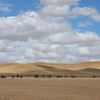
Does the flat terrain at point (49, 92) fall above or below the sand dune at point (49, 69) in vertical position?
below

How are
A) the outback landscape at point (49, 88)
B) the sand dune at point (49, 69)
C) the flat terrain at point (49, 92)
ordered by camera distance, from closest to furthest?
the flat terrain at point (49, 92)
the outback landscape at point (49, 88)
the sand dune at point (49, 69)

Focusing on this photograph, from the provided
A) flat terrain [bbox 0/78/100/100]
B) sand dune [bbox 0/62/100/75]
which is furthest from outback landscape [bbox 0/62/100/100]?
sand dune [bbox 0/62/100/75]

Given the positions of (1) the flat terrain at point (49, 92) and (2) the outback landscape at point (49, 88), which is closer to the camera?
(1) the flat terrain at point (49, 92)

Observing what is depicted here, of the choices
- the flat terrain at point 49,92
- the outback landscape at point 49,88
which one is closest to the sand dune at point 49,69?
the outback landscape at point 49,88

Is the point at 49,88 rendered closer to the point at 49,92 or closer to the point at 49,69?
the point at 49,92

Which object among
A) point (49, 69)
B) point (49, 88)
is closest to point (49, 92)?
point (49, 88)

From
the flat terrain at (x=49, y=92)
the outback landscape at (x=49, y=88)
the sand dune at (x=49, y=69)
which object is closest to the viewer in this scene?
the flat terrain at (x=49, y=92)

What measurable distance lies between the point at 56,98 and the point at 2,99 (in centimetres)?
394

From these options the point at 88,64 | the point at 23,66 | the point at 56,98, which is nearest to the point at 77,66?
the point at 88,64

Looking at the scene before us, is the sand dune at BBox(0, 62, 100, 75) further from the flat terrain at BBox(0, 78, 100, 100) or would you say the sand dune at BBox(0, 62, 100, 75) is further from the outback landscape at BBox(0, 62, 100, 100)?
the flat terrain at BBox(0, 78, 100, 100)

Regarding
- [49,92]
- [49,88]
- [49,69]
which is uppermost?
[49,69]

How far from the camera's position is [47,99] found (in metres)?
26.2

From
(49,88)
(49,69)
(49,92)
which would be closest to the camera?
(49,92)

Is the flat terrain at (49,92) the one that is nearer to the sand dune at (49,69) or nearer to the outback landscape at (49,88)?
the outback landscape at (49,88)
